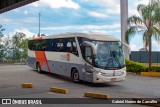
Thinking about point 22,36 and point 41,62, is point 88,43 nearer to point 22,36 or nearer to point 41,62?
point 41,62

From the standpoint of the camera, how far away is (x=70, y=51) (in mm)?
20859

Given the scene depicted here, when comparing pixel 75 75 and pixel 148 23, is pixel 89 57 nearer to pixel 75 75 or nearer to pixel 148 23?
pixel 75 75

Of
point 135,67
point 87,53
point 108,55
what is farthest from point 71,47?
point 135,67

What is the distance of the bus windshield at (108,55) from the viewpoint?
1812cm

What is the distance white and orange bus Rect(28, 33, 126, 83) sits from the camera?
18078mm

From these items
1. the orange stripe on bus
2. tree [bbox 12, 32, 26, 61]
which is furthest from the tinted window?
tree [bbox 12, 32, 26, 61]

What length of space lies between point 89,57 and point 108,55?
1.07m

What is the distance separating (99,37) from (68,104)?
24.8 feet

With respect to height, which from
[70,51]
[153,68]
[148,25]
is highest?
[148,25]

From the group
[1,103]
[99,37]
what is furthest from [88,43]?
[1,103]

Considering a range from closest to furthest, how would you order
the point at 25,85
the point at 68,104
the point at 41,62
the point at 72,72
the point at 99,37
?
the point at 68,104, the point at 25,85, the point at 99,37, the point at 72,72, the point at 41,62

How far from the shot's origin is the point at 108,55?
60.4ft

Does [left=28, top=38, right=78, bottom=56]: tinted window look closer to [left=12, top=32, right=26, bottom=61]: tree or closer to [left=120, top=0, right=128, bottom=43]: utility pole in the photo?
[left=120, top=0, right=128, bottom=43]: utility pole

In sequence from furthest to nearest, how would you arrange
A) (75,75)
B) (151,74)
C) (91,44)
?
(151,74) → (75,75) → (91,44)
